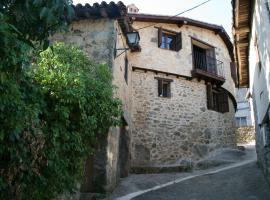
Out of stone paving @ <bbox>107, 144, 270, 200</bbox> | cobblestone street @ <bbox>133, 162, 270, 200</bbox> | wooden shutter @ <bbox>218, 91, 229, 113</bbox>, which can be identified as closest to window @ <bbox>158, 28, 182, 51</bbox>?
wooden shutter @ <bbox>218, 91, 229, 113</bbox>

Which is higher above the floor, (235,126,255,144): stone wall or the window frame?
the window frame

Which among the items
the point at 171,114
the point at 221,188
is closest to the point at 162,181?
the point at 221,188

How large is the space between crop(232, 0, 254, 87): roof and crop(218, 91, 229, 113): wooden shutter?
4.35 meters

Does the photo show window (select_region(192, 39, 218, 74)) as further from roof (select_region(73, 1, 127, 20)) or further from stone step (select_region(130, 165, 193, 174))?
roof (select_region(73, 1, 127, 20))

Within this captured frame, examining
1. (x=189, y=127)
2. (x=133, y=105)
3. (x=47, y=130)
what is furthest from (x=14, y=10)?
(x=189, y=127)

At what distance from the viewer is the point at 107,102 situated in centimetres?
654

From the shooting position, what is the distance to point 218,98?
17.0 m

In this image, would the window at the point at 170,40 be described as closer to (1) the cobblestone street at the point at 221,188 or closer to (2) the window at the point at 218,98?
(2) the window at the point at 218,98

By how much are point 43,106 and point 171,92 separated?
32.6 feet

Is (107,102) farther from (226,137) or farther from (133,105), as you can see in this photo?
(226,137)

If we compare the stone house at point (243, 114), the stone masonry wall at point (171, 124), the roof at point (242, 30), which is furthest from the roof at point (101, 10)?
the stone house at point (243, 114)

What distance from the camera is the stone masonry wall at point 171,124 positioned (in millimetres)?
13461

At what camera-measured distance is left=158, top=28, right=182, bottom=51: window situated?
1538cm

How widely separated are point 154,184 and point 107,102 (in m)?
4.81
